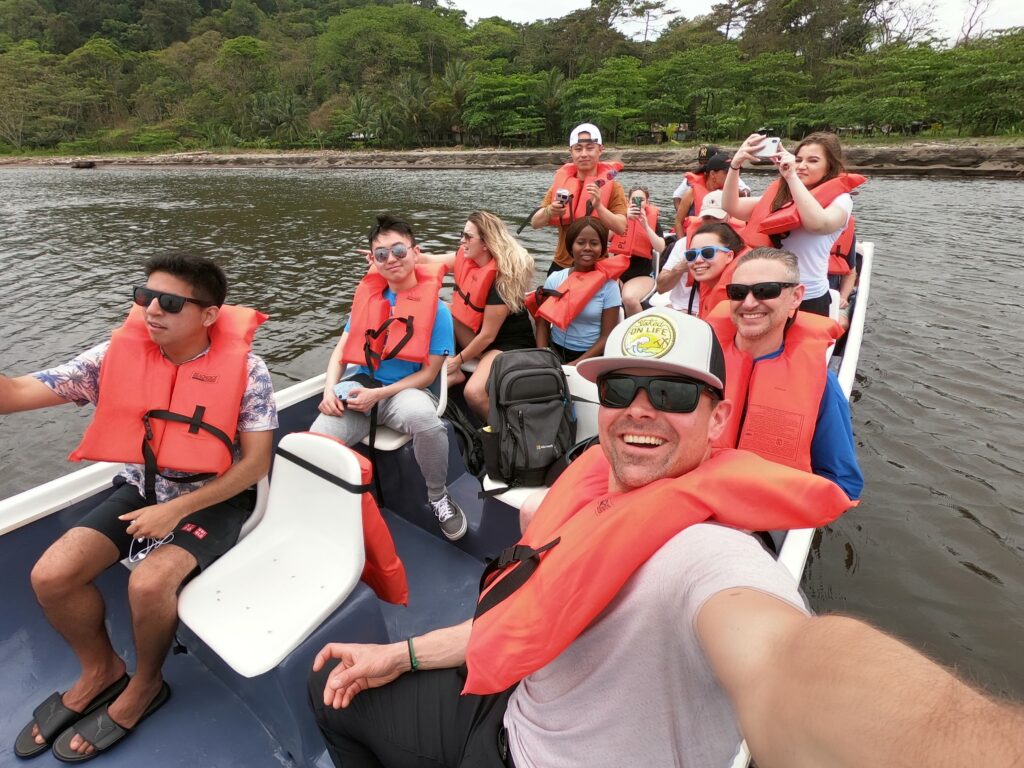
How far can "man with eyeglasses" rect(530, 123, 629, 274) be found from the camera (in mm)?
4414

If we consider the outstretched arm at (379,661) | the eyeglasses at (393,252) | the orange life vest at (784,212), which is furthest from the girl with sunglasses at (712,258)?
the outstretched arm at (379,661)

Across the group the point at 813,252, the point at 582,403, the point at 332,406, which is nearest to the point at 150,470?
the point at 332,406

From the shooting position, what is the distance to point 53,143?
192ft

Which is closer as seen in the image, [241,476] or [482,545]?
[241,476]

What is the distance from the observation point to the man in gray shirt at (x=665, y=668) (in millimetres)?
650

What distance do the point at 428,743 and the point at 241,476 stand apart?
1.24m

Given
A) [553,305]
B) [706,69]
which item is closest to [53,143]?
[706,69]

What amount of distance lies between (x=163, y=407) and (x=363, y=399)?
902mm

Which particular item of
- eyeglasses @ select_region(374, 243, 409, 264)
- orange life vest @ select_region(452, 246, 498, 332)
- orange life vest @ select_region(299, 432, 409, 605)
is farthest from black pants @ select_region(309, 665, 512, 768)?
orange life vest @ select_region(452, 246, 498, 332)

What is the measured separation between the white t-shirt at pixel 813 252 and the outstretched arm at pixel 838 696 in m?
3.16

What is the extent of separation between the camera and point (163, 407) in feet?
6.74

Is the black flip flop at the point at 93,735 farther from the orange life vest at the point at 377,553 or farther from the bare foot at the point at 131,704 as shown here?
the orange life vest at the point at 377,553

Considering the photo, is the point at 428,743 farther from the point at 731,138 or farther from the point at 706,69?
the point at 706,69

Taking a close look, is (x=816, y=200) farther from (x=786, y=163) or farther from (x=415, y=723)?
(x=415, y=723)
